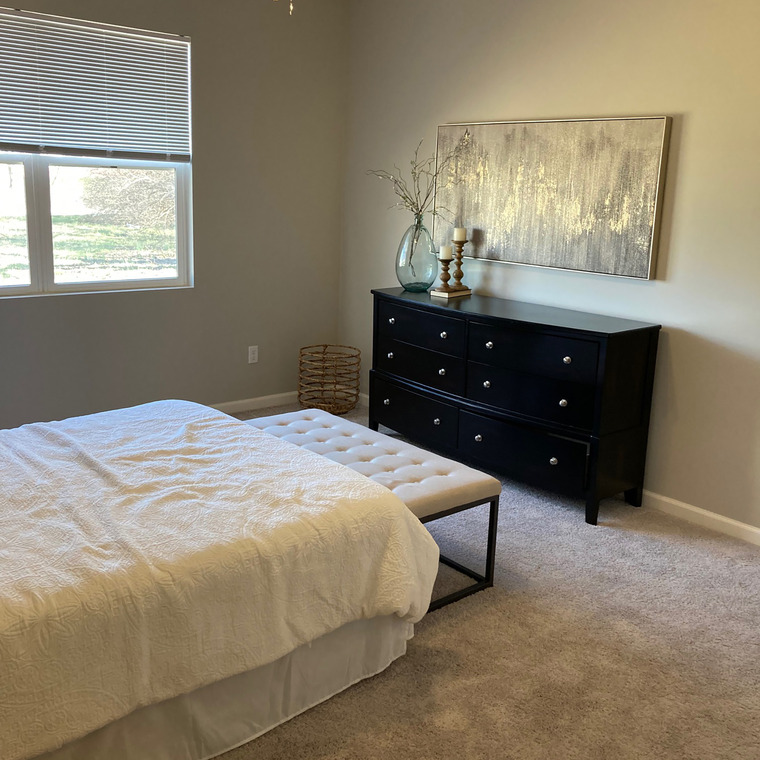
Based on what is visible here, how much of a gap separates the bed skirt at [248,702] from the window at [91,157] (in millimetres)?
2750

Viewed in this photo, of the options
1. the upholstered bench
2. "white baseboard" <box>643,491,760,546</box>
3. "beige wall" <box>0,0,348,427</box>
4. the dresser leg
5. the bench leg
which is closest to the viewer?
the upholstered bench

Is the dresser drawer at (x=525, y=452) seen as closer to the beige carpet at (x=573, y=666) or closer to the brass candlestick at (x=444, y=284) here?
the beige carpet at (x=573, y=666)

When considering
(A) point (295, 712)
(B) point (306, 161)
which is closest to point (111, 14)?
(B) point (306, 161)

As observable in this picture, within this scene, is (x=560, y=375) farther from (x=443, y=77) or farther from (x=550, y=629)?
(x=443, y=77)

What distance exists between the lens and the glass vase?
4.27 meters

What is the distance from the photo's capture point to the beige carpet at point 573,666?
2072mm

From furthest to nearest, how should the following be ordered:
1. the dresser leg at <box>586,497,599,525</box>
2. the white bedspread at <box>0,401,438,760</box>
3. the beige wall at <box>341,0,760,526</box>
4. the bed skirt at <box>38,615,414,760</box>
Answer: the dresser leg at <box>586,497,599,525</box> < the beige wall at <box>341,0,760,526</box> < the bed skirt at <box>38,615,414,760</box> < the white bedspread at <box>0,401,438,760</box>

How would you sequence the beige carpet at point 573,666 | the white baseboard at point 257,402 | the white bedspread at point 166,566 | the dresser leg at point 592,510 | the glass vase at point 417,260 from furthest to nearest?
1. the white baseboard at point 257,402
2. the glass vase at point 417,260
3. the dresser leg at point 592,510
4. the beige carpet at point 573,666
5. the white bedspread at point 166,566

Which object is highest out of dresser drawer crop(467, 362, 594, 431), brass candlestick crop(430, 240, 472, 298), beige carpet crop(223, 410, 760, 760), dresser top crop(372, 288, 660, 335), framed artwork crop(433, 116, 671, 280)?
framed artwork crop(433, 116, 671, 280)

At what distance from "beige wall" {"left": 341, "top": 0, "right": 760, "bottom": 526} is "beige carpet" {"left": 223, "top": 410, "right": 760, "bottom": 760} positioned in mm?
449

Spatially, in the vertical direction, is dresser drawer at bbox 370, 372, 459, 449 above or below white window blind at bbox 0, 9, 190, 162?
below

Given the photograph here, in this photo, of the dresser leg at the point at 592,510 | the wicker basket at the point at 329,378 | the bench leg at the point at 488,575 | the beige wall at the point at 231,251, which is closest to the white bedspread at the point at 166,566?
the bench leg at the point at 488,575

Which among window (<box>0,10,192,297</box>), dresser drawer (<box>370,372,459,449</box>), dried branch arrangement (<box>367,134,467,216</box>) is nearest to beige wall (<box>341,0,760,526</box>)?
dried branch arrangement (<box>367,134,467,216</box>)

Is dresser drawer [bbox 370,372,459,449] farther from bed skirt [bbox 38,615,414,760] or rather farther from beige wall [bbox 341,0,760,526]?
bed skirt [bbox 38,615,414,760]
